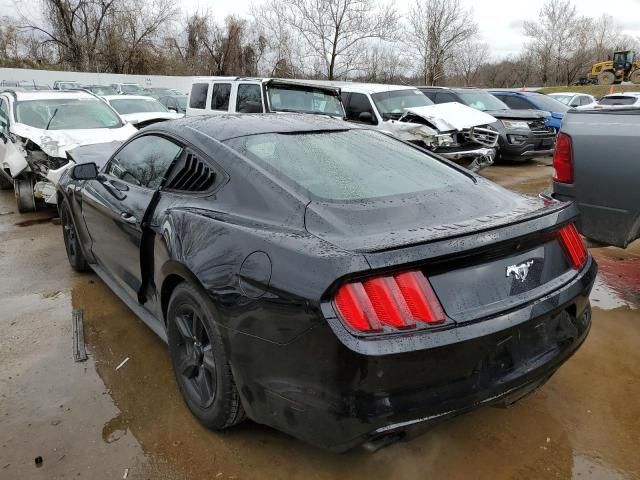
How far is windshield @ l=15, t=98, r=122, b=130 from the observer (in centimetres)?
740

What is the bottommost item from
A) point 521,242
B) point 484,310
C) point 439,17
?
point 484,310

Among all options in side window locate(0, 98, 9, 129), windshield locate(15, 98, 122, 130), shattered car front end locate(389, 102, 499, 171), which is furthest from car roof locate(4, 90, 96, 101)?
shattered car front end locate(389, 102, 499, 171)

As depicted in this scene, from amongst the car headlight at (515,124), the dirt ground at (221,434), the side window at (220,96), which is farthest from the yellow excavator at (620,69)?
the dirt ground at (221,434)

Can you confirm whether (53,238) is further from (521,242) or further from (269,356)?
(521,242)

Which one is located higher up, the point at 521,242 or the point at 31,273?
the point at 521,242

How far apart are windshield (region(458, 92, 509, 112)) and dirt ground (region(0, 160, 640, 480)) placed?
959cm

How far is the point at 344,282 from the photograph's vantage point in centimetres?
171

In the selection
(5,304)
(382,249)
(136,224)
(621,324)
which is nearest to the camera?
(382,249)

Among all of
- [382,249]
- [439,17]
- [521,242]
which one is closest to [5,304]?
[382,249]

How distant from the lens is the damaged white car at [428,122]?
8656mm

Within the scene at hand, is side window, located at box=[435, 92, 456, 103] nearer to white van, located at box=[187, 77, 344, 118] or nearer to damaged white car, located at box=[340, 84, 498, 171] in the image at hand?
damaged white car, located at box=[340, 84, 498, 171]

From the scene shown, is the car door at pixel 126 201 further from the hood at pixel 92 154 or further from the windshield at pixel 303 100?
the windshield at pixel 303 100

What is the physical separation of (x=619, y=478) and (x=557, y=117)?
11.6 m

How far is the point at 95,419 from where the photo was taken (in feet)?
8.54
